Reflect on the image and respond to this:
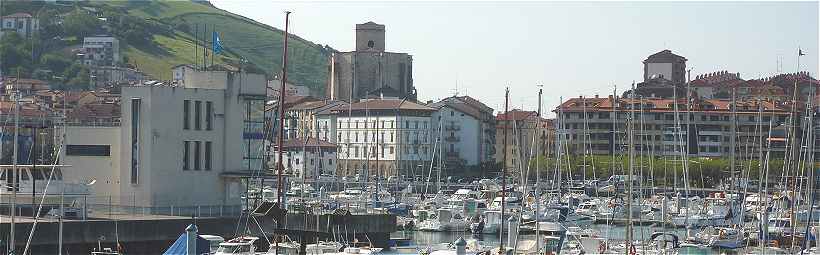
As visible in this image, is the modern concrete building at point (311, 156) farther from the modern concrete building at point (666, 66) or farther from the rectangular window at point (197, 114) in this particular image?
the rectangular window at point (197, 114)

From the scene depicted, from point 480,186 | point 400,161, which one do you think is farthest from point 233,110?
point 400,161

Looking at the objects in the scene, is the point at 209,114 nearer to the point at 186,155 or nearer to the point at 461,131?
the point at 186,155

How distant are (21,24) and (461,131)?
265 ft

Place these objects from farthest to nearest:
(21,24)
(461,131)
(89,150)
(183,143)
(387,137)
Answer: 1. (21,24)
2. (461,131)
3. (387,137)
4. (89,150)
5. (183,143)

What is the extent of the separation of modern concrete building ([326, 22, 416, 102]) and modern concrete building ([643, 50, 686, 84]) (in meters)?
26.3

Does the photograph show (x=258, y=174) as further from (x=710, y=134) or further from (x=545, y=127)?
(x=545, y=127)

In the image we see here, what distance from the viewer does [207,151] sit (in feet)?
180

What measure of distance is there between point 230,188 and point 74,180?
18.3 feet

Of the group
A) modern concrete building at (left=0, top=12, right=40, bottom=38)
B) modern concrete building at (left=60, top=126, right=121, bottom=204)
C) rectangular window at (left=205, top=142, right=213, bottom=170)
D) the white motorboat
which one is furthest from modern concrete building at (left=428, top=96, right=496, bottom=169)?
the white motorboat

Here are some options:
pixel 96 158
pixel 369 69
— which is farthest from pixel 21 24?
pixel 96 158

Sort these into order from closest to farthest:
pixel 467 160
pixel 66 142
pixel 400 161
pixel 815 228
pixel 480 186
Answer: pixel 815 228 < pixel 66 142 < pixel 480 186 < pixel 400 161 < pixel 467 160

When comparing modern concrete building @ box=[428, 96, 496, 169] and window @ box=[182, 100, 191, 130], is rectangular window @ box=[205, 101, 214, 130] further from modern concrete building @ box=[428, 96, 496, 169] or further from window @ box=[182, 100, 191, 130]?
modern concrete building @ box=[428, 96, 496, 169]

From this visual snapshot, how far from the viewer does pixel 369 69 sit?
16100 cm

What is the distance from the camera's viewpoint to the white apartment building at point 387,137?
132 metres
